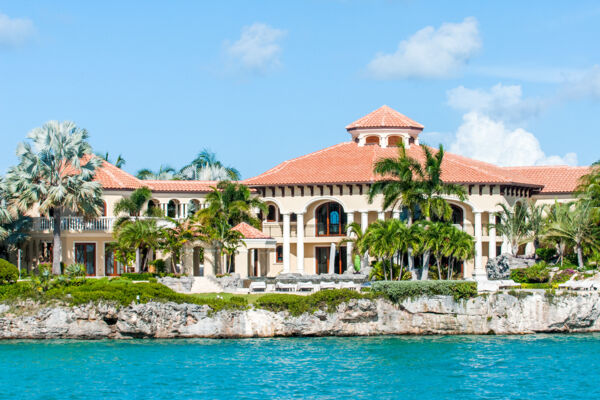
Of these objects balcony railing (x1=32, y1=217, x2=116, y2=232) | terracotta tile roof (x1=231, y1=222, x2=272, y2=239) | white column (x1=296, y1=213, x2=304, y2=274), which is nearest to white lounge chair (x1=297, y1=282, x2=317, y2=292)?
terracotta tile roof (x1=231, y1=222, x2=272, y2=239)

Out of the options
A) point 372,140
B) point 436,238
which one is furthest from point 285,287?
point 372,140

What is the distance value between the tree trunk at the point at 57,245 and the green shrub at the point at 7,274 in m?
8.44

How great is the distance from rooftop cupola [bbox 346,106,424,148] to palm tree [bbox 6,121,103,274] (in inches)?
721

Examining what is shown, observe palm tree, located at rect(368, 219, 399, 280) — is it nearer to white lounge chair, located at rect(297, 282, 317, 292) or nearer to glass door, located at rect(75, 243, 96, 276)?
white lounge chair, located at rect(297, 282, 317, 292)

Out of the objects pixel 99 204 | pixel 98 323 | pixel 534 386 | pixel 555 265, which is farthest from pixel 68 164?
pixel 534 386

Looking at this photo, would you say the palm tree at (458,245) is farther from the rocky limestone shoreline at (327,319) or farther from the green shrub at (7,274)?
the green shrub at (7,274)

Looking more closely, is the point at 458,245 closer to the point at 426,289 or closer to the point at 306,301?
the point at 426,289

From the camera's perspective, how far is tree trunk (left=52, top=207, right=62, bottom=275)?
203 ft

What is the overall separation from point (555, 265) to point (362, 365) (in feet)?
64.8

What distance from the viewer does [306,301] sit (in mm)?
50781

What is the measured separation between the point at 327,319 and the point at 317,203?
18.6 m

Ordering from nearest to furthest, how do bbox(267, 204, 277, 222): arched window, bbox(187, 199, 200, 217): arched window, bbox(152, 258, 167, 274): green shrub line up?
bbox(152, 258, 167, 274): green shrub
bbox(267, 204, 277, 222): arched window
bbox(187, 199, 200, 217): arched window

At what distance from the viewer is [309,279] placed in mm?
57500

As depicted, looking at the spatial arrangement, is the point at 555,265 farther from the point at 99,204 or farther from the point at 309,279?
the point at 99,204
